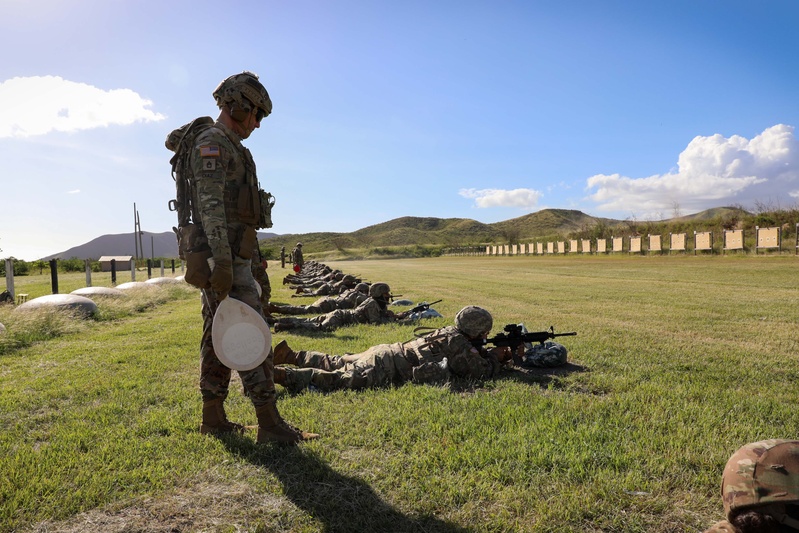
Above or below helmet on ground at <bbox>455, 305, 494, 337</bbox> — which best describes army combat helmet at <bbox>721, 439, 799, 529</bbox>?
below

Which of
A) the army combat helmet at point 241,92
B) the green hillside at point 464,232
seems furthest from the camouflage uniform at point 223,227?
the green hillside at point 464,232

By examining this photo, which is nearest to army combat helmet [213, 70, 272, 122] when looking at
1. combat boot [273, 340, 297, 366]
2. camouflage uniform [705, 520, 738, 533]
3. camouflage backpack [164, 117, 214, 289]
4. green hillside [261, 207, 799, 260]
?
camouflage backpack [164, 117, 214, 289]

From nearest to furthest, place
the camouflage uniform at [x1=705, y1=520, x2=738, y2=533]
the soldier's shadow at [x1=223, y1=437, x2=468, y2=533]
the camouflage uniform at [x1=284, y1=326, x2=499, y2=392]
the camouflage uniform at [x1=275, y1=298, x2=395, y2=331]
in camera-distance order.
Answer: the camouflage uniform at [x1=705, y1=520, x2=738, y2=533]
the soldier's shadow at [x1=223, y1=437, x2=468, y2=533]
the camouflage uniform at [x1=284, y1=326, x2=499, y2=392]
the camouflage uniform at [x1=275, y1=298, x2=395, y2=331]

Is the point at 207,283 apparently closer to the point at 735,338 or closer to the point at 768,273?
the point at 735,338

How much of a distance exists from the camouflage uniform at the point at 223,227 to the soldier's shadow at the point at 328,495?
408mm

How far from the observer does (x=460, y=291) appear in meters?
17.2

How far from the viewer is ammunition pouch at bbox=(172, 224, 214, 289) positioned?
11.1ft

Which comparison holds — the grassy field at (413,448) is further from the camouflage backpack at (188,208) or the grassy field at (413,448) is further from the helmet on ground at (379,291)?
the helmet on ground at (379,291)

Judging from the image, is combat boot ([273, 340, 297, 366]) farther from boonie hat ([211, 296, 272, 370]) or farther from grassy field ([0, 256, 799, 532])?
boonie hat ([211, 296, 272, 370])

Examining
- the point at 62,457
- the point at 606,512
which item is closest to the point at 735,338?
the point at 606,512

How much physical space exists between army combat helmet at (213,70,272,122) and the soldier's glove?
130cm

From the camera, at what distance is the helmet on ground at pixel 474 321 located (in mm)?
5191

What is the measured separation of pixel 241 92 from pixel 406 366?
10.8 feet

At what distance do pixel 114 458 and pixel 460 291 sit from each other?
47.5ft
